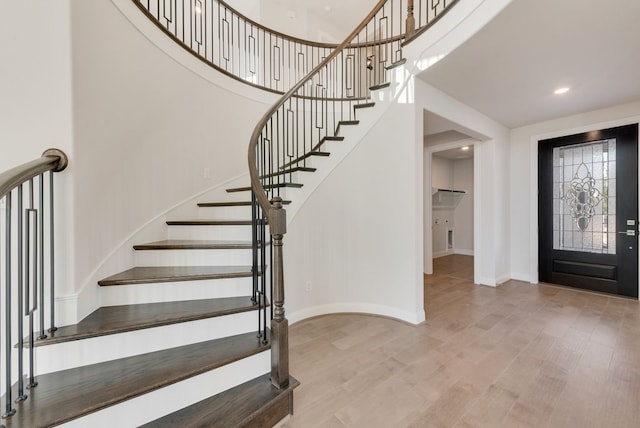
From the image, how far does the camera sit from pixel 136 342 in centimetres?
147

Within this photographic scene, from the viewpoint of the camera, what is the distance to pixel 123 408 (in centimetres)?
119

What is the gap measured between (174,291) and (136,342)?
0.41 meters

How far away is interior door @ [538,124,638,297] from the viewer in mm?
3375

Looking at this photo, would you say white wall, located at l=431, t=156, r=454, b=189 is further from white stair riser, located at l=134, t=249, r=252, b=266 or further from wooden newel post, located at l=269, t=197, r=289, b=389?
wooden newel post, located at l=269, t=197, r=289, b=389

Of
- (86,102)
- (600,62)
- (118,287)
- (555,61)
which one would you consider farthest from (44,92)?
(600,62)

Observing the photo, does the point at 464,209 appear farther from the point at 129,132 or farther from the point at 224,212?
the point at 129,132

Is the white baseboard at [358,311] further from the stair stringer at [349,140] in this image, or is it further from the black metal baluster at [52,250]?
the black metal baluster at [52,250]

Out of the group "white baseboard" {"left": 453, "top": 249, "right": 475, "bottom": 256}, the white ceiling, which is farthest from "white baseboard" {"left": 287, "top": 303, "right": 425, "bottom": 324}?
"white baseboard" {"left": 453, "top": 249, "right": 475, "bottom": 256}

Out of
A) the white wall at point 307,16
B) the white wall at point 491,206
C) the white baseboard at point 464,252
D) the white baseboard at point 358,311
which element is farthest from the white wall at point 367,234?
the white baseboard at point 464,252

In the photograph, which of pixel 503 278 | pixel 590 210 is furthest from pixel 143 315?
pixel 590 210

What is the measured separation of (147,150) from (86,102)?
71 centimetres

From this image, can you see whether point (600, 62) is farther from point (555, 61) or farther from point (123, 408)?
point (123, 408)

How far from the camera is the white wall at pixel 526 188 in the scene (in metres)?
3.94

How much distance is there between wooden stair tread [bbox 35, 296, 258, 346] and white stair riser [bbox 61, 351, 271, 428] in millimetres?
328
